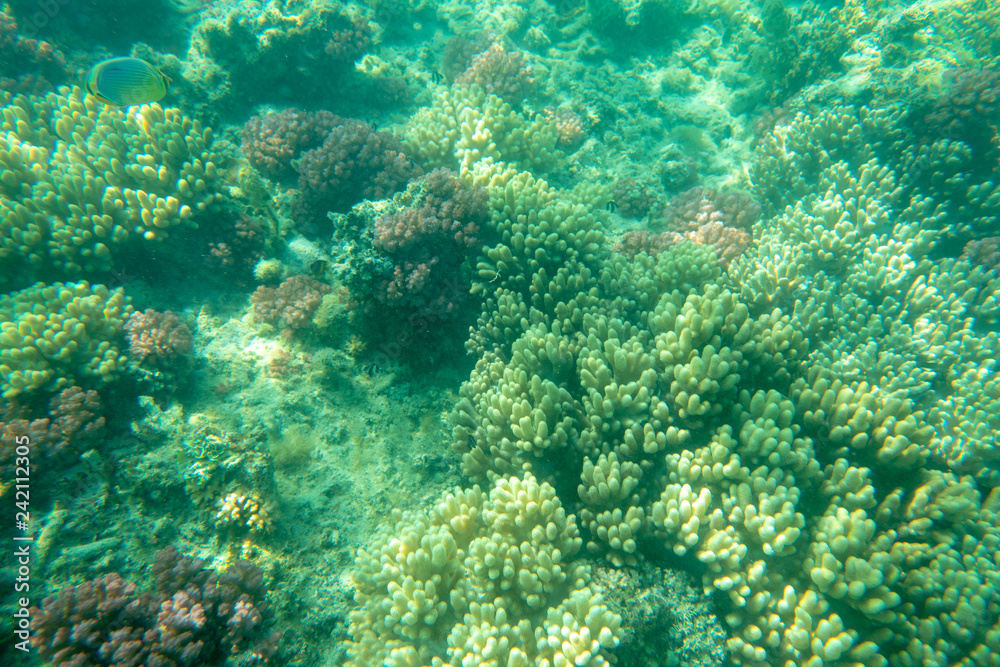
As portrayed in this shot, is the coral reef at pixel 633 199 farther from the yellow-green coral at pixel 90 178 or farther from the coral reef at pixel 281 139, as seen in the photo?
the yellow-green coral at pixel 90 178

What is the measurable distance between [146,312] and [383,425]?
125 inches

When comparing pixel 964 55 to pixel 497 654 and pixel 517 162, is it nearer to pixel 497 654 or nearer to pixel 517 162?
pixel 517 162

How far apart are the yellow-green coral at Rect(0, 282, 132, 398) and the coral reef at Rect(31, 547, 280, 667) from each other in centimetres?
215

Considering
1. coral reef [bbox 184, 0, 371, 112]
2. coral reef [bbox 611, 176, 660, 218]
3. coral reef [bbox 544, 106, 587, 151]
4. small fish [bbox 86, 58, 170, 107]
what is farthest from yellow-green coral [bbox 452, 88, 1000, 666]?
coral reef [bbox 184, 0, 371, 112]

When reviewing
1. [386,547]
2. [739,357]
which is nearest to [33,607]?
[386,547]

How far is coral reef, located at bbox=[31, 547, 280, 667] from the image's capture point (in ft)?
9.91

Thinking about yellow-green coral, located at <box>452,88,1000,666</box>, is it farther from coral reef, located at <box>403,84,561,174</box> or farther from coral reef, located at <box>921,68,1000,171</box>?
coral reef, located at <box>921,68,1000,171</box>

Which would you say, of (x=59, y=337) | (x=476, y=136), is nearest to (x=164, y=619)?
(x=59, y=337)

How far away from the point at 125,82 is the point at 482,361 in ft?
15.6

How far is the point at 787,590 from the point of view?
113 inches

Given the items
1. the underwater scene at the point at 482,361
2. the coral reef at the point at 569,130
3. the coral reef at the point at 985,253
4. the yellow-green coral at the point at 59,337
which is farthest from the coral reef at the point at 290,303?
the coral reef at the point at 985,253

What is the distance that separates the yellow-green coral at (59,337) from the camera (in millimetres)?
4098

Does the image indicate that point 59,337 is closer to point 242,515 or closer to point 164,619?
point 242,515

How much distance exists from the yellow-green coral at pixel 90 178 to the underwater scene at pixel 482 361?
1.9 inches
